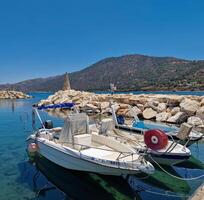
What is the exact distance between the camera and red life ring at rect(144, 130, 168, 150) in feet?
38.2

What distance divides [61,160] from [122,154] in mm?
2906

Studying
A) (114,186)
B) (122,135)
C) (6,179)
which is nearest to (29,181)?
(6,179)

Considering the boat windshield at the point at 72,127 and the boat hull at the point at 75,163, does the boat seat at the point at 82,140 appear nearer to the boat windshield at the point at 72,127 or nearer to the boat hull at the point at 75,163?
the boat windshield at the point at 72,127

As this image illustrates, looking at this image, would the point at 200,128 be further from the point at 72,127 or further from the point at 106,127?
the point at 72,127

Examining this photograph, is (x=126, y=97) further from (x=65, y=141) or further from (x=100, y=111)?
(x=65, y=141)

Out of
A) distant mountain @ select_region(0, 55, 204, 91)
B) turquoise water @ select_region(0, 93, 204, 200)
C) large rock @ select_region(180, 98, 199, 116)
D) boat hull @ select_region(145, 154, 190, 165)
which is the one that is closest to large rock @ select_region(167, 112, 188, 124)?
large rock @ select_region(180, 98, 199, 116)

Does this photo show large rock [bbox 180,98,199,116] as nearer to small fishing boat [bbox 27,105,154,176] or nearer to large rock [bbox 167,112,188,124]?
large rock [bbox 167,112,188,124]

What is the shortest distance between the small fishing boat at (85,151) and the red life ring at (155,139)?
1.29 meters

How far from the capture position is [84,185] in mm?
10102

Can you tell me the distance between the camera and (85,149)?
35.0 feet

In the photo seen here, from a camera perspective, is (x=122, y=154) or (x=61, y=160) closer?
(x=122, y=154)

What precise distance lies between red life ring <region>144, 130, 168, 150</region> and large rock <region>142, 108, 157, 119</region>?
17274 mm

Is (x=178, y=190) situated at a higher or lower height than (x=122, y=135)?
lower

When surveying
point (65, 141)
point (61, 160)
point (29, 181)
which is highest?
point (65, 141)
